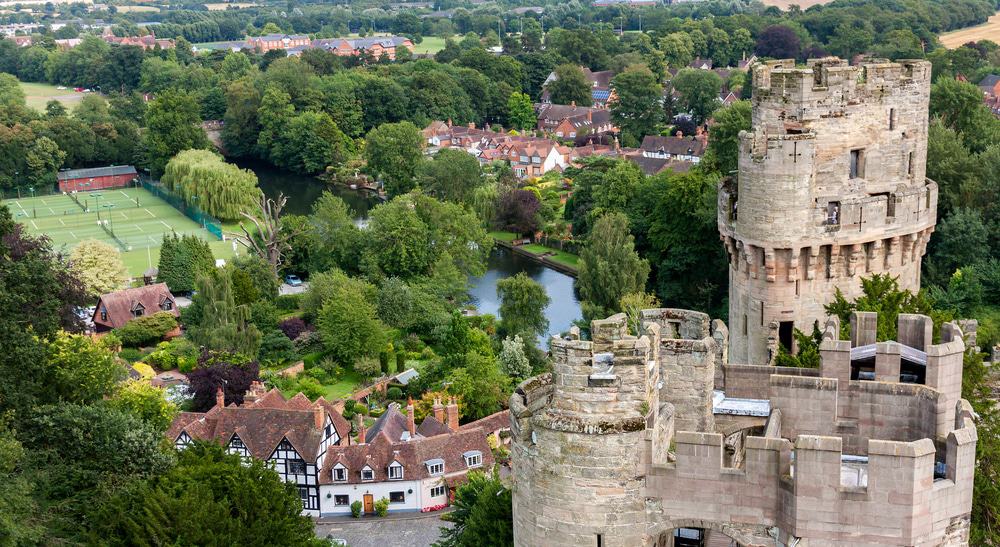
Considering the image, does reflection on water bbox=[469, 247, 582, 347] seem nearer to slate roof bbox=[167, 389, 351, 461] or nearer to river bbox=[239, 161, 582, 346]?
river bbox=[239, 161, 582, 346]

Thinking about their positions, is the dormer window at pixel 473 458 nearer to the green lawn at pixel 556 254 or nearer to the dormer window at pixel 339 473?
the dormer window at pixel 339 473

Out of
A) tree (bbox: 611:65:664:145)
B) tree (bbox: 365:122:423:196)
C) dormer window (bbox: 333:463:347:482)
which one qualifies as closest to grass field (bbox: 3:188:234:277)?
tree (bbox: 365:122:423:196)

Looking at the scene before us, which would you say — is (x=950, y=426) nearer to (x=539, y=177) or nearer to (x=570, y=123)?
(x=539, y=177)

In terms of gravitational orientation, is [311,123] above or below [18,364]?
below

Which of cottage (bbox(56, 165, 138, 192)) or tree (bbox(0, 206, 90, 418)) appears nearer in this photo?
tree (bbox(0, 206, 90, 418))

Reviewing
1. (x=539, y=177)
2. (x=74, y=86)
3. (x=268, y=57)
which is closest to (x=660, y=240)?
(x=539, y=177)

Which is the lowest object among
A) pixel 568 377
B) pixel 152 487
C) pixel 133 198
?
pixel 133 198
